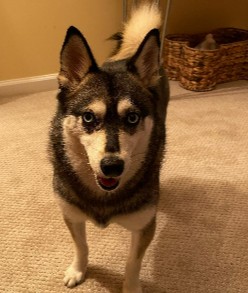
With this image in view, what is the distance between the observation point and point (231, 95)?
8.11 feet

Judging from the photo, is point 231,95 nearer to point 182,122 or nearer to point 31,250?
point 182,122

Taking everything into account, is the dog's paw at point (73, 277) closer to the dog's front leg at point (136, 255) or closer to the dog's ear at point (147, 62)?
the dog's front leg at point (136, 255)

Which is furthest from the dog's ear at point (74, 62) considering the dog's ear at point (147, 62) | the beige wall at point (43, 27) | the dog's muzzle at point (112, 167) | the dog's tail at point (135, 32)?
the beige wall at point (43, 27)

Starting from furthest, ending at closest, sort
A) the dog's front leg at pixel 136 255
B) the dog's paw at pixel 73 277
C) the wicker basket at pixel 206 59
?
the wicker basket at pixel 206 59 → the dog's paw at pixel 73 277 → the dog's front leg at pixel 136 255

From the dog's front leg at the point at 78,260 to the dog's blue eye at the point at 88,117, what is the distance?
401 mm

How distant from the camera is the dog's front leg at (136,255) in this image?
3.36 ft

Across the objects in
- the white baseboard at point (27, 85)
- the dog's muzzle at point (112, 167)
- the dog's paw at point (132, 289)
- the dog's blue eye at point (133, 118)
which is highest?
the dog's blue eye at point (133, 118)

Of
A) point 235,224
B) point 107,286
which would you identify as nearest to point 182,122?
point 235,224

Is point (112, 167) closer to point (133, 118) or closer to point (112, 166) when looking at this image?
point (112, 166)

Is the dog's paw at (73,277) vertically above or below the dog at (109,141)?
below

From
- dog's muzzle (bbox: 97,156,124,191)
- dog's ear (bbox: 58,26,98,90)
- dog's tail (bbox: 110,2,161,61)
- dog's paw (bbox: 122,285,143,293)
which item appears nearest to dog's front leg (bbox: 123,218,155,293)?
dog's paw (bbox: 122,285,143,293)

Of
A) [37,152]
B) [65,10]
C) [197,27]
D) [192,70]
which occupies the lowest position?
[37,152]

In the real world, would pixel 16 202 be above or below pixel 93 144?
below

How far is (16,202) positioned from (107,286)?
59 centimetres
